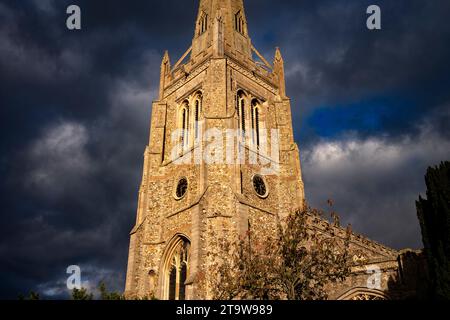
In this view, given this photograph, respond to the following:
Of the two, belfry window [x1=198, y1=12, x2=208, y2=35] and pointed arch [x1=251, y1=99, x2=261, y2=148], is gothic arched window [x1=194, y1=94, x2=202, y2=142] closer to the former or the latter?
pointed arch [x1=251, y1=99, x2=261, y2=148]

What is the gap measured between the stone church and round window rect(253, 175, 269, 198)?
0.23ft

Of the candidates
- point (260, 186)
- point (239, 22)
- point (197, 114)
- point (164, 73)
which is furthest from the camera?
point (239, 22)

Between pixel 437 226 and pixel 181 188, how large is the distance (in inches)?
630

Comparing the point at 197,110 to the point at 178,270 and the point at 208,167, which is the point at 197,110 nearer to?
the point at 208,167

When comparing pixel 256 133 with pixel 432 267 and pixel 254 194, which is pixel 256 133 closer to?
pixel 254 194

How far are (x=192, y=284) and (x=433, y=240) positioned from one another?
36.4 ft

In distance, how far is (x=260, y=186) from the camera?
85.1 ft

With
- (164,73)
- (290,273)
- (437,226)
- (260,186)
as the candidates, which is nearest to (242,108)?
(260,186)

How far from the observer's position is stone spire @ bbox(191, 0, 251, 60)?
106 ft

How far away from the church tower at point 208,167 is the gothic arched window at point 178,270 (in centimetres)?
6

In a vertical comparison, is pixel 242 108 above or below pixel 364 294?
above

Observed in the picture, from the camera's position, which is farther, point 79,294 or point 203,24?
point 203,24

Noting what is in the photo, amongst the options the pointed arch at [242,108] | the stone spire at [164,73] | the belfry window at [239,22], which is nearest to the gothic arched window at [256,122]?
the pointed arch at [242,108]
